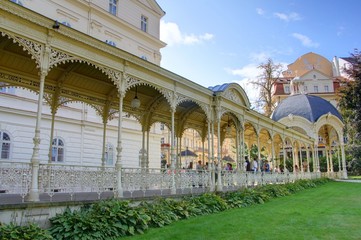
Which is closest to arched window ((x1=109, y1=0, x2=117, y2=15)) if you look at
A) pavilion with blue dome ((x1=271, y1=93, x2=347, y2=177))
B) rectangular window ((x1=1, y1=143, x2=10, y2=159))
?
rectangular window ((x1=1, y1=143, x2=10, y2=159))

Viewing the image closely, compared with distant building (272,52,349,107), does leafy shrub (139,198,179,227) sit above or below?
below

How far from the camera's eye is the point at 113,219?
7.68 m

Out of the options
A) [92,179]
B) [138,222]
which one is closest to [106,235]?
[138,222]

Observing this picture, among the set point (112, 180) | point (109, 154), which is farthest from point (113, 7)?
point (112, 180)

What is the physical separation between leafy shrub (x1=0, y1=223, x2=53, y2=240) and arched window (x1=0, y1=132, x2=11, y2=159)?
1115 cm

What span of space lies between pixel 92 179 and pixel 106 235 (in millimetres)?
1994

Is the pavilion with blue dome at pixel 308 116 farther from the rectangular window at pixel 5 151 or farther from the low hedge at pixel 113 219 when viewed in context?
the rectangular window at pixel 5 151

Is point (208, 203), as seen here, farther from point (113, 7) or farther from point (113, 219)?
point (113, 7)

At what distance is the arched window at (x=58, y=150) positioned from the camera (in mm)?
18375

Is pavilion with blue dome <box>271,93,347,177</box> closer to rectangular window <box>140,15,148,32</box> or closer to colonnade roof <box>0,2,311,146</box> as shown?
colonnade roof <box>0,2,311,146</box>

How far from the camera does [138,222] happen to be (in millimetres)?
8180

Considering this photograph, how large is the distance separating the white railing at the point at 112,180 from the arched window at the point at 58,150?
19.6 ft

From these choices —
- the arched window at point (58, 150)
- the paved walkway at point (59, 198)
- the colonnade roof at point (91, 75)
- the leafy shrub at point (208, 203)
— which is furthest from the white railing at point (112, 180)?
the arched window at point (58, 150)

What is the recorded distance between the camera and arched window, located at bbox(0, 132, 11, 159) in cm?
1586
